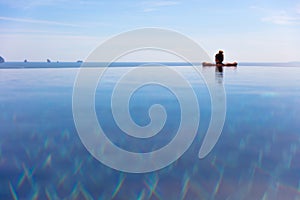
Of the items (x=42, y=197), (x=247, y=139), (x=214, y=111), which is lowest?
(x=214, y=111)

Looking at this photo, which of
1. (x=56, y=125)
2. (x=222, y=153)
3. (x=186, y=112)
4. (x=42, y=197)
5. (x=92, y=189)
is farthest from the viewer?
(x=186, y=112)

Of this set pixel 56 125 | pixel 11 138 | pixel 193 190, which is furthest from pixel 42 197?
pixel 56 125

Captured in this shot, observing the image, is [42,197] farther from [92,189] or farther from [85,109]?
[85,109]

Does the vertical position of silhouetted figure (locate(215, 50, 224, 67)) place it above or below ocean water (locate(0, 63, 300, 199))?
below

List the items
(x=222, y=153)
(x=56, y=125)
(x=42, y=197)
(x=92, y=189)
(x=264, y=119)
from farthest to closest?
(x=264, y=119) < (x=56, y=125) < (x=222, y=153) < (x=92, y=189) < (x=42, y=197)

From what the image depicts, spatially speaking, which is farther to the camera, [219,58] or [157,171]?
[219,58]

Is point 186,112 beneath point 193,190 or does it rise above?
beneath

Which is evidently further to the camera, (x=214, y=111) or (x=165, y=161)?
(x=214, y=111)

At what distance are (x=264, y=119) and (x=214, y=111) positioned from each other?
431 centimetres

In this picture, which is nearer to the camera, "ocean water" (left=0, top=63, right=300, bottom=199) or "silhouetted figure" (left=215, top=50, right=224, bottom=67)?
"ocean water" (left=0, top=63, right=300, bottom=199)

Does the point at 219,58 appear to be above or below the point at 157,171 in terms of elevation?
below

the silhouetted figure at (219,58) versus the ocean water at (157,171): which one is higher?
the ocean water at (157,171)

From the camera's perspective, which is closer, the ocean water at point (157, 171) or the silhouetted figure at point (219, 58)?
the ocean water at point (157, 171)

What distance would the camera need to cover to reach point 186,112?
22.7 m
